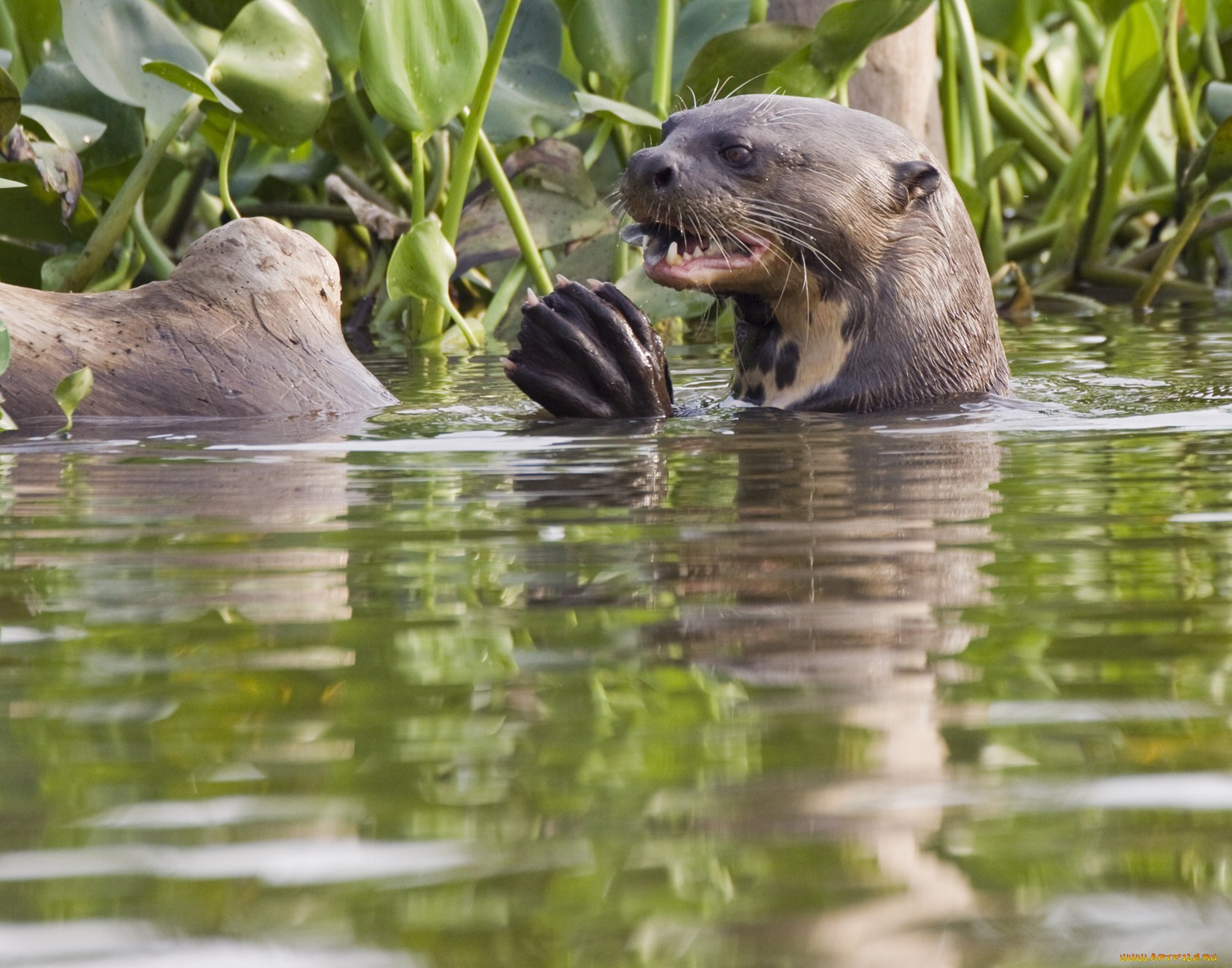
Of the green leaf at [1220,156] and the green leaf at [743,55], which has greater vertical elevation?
the green leaf at [743,55]

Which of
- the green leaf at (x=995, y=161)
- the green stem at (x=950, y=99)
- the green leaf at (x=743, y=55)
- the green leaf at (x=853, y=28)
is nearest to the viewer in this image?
the green leaf at (x=853, y=28)

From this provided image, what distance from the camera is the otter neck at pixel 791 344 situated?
3799mm

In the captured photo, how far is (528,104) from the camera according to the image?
5.78 meters

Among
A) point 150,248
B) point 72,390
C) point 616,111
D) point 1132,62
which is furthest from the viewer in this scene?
point 1132,62

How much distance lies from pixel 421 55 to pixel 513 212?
2.89ft

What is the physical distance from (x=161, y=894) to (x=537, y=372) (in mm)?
2687

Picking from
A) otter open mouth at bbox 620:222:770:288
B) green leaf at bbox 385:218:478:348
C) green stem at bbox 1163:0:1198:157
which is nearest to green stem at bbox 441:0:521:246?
green leaf at bbox 385:218:478:348

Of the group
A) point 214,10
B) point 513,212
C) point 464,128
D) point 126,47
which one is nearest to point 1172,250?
point 513,212

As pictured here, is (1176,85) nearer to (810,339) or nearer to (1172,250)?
(1172,250)

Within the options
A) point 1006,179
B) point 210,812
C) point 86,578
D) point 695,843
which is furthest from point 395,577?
point 1006,179

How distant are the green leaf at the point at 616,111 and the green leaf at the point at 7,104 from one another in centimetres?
163

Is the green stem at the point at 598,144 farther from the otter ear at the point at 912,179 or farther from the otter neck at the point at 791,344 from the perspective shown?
the otter ear at the point at 912,179

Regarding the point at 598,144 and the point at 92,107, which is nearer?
the point at 92,107

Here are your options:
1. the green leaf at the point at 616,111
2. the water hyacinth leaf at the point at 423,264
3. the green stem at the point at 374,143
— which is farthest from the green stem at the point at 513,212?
the water hyacinth leaf at the point at 423,264
